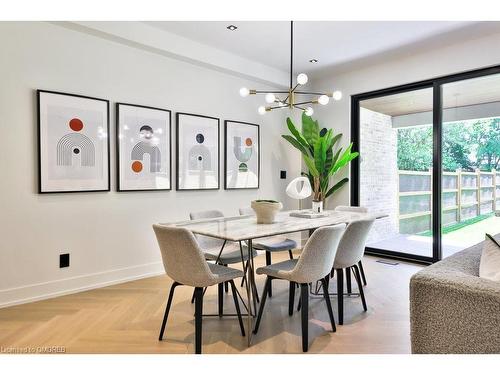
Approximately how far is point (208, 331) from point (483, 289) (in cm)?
177

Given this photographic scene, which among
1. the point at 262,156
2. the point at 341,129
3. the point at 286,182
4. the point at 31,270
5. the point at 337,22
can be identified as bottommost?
the point at 31,270

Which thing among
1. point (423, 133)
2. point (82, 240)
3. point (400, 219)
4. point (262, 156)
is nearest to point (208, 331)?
point (82, 240)

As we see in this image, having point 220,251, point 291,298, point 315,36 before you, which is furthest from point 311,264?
point 315,36

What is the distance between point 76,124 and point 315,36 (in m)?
2.60

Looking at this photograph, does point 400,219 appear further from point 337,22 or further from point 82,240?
point 82,240

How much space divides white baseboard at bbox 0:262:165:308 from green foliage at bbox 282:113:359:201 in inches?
92.5

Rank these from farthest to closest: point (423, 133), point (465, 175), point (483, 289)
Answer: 1. point (423, 133)
2. point (465, 175)
3. point (483, 289)

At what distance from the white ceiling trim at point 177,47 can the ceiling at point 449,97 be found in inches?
61.7

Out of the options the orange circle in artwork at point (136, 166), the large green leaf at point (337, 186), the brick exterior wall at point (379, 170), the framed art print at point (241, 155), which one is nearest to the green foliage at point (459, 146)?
the brick exterior wall at point (379, 170)

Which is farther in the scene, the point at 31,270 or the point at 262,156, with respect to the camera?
the point at 262,156

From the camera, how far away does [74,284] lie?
10.6 ft

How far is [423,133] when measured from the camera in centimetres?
440

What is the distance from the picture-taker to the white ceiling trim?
3.25m

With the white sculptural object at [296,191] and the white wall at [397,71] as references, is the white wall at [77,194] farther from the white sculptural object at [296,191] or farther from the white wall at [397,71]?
the white wall at [397,71]
